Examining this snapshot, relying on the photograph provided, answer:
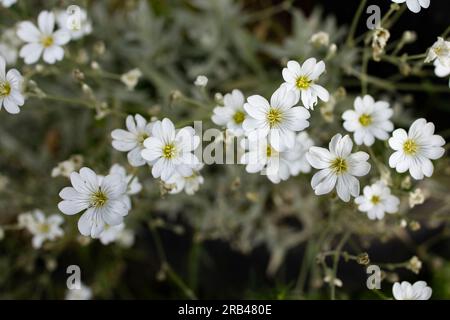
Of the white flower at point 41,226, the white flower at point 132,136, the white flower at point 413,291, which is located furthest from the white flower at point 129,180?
the white flower at point 413,291

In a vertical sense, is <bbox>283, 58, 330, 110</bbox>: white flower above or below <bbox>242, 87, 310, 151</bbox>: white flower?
above

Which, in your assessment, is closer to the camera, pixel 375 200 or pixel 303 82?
pixel 303 82

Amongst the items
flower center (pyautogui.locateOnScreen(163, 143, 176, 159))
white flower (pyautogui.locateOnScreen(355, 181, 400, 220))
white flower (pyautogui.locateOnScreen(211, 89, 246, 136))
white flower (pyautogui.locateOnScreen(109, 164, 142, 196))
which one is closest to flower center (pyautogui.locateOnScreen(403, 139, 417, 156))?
white flower (pyautogui.locateOnScreen(355, 181, 400, 220))

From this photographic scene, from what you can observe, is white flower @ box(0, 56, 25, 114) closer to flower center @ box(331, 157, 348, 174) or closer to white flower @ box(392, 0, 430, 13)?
flower center @ box(331, 157, 348, 174)

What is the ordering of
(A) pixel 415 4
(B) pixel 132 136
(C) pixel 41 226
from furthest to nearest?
(C) pixel 41 226 → (B) pixel 132 136 → (A) pixel 415 4

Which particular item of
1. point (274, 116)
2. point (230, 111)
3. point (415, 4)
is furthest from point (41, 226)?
point (415, 4)

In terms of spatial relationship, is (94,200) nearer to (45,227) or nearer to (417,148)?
(45,227)

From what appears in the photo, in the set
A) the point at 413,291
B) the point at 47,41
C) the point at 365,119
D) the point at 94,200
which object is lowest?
the point at 413,291
